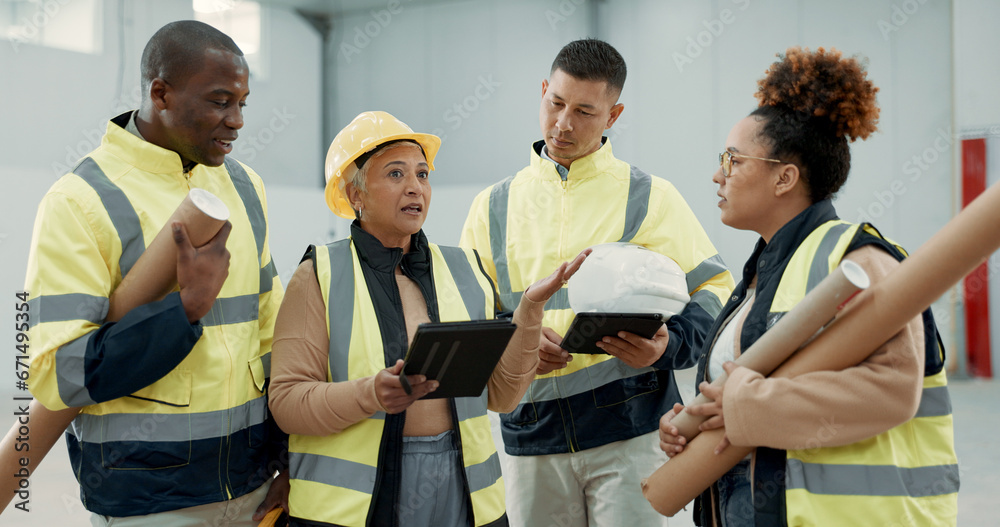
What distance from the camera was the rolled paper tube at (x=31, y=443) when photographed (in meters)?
1.77

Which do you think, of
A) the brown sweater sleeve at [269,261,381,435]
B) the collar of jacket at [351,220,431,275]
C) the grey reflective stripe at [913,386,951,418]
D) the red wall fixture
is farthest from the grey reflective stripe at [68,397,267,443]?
the red wall fixture

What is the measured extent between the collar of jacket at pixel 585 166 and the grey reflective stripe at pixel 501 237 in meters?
0.12

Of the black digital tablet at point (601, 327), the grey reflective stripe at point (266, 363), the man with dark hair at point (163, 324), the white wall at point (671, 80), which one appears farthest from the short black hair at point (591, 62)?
the white wall at point (671, 80)

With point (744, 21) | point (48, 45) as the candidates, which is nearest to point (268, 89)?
point (48, 45)

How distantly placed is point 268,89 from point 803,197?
339 inches

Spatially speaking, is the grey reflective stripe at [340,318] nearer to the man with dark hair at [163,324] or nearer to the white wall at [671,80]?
the man with dark hair at [163,324]

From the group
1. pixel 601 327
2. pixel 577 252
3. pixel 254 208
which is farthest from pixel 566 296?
pixel 254 208

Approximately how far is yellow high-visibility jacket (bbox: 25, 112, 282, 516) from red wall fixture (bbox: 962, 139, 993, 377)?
7442mm

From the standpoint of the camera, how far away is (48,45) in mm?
6934

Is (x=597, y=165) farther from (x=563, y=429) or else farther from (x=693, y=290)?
(x=563, y=429)

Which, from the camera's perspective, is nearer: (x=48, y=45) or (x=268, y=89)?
(x=48, y=45)

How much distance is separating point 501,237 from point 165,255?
1.11 meters

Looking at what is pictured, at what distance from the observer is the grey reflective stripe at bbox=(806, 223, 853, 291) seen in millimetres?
1503

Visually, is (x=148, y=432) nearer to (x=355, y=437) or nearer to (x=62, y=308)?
(x=62, y=308)
